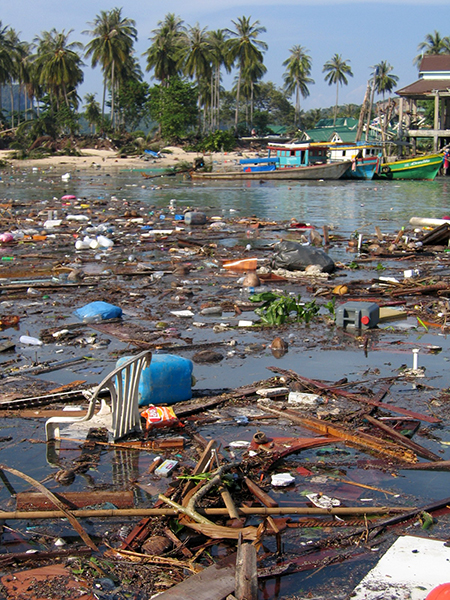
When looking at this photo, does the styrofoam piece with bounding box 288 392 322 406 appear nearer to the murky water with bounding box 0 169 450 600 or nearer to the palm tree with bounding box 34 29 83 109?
the murky water with bounding box 0 169 450 600

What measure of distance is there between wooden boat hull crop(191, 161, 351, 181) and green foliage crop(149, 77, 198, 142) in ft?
63.3

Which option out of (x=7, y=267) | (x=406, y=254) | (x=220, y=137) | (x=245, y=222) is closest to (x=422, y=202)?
(x=245, y=222)

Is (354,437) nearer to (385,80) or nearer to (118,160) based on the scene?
(118,160)

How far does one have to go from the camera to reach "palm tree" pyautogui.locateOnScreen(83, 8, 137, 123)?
55469mm

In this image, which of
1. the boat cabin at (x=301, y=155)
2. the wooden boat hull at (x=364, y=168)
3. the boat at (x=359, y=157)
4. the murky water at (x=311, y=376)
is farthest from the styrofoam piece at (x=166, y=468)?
the boat cabin at (x=301, y=155)

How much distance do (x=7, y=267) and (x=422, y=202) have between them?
17.4 metres

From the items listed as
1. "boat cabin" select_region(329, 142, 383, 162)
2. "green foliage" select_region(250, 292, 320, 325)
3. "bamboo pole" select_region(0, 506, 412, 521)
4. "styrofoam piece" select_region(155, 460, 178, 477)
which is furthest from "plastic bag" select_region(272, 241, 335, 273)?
"boat cabin" select_region(329, 142, 383, 162)

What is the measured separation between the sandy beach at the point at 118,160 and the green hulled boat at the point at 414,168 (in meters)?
13.0

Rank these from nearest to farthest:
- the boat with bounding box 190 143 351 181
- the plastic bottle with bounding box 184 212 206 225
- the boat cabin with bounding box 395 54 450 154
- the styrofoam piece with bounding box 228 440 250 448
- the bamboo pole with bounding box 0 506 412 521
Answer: the bamboo pole with bounding box 0 506 412 521, the styrofoam piece with bounding box 228 440 250 448, the plastic bottle with bounding box 184 212 206 225, the boat with bounding box 190 143 351 181, the boat cabin with bounding box 395 54 450 154

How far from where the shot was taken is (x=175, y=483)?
10.5 feet

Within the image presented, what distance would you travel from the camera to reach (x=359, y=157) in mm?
38062

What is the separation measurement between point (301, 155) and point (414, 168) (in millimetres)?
7054

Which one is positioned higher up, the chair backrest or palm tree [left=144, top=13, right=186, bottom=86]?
→ palm tree [left=144, top=13, right=186, bottom=86]

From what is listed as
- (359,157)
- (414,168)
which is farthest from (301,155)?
(414,168)
